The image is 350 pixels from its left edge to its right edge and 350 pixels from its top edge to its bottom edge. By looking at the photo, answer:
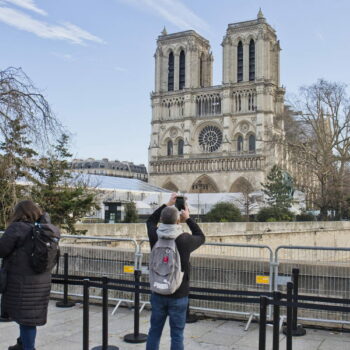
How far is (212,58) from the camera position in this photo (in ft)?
288

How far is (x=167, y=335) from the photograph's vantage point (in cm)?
643

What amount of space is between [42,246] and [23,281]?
386 mm

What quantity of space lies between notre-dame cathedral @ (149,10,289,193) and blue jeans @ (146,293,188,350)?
66.3 m

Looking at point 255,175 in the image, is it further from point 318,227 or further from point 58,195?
point 58,195

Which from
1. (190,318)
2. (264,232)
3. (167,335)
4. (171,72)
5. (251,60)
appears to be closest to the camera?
(167,335)

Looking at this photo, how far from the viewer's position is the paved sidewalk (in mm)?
6051

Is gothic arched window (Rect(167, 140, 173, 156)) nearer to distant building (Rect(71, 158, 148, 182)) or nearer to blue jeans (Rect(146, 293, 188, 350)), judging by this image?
distant building (Rect(71, 158, 148, 182))

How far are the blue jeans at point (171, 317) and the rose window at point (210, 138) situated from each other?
245 ft

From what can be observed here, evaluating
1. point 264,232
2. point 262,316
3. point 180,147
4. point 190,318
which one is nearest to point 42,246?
point 262,316

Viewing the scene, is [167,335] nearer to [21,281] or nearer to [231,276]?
[231,276]

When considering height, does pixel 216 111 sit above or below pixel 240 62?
below

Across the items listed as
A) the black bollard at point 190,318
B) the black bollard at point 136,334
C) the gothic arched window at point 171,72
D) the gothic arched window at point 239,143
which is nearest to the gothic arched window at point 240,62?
the gothic arched window at point 239,143

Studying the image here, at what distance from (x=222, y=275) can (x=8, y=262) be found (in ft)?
12.6

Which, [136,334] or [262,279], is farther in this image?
[262,279]
